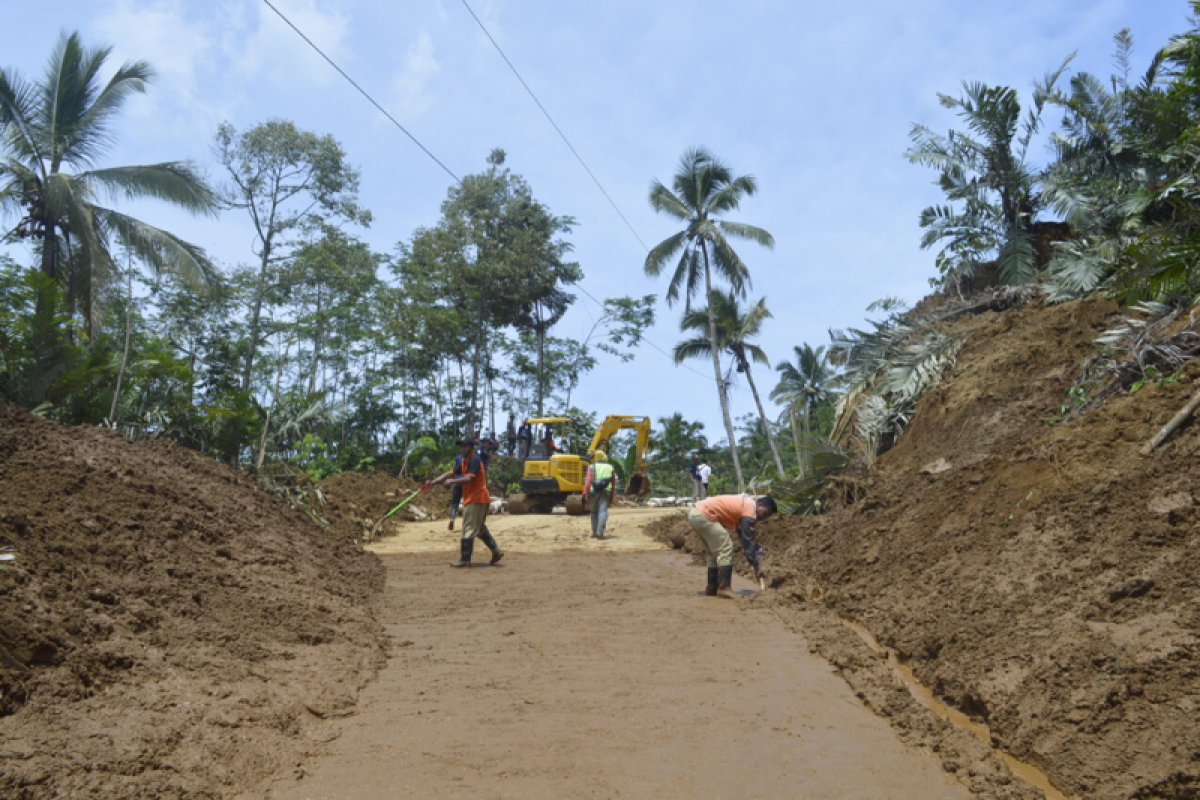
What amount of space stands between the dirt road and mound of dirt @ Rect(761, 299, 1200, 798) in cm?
73

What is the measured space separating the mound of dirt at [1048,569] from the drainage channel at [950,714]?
0.06 metres

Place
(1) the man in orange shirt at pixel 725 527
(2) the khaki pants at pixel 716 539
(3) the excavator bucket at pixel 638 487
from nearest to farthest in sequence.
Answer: (1) the man in orange shirt at pixel 725 527 → (2) the khaki pants at pixel 716 539 → (3) the excavator bucket at pixel 638 487

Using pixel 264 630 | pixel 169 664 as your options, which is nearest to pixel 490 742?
pixel 169 664

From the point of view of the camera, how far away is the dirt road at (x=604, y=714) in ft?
14.4

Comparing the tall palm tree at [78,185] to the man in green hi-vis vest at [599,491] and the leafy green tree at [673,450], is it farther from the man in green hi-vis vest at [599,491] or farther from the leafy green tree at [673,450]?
the leafy green tree at [673,450]

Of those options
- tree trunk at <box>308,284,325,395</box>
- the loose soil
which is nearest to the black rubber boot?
the loose soil

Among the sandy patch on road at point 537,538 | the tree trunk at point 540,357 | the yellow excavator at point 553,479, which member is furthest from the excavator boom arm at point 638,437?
the tree trunk at point 540,357

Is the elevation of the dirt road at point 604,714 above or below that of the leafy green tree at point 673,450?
below

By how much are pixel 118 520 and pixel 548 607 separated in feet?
13.3

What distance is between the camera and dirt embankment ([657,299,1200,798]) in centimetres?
425

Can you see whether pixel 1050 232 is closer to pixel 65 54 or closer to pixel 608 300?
pixel 65 54

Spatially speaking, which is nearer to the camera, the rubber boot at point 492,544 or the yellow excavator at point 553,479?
the rubber boot at point 492,544

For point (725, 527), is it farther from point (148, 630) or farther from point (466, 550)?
point (148, 630)

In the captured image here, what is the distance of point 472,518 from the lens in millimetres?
11617
